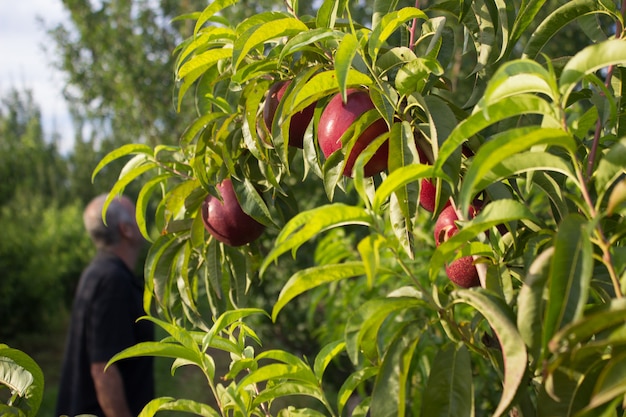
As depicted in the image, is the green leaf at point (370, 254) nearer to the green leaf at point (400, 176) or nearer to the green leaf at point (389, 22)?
the green leaf at point (400, 176)

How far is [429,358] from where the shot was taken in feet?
6.23

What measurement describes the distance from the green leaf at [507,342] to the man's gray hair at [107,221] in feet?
8.07

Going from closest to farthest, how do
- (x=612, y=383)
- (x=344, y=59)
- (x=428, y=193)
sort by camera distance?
(x=612, y=383)
(x=344, y=59)
(x=428, y=193)

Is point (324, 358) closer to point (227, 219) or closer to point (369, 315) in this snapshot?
point (369, 315)

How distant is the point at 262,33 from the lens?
2.72 feet

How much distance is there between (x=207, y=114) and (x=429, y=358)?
3.74ft

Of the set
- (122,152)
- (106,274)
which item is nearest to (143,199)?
(122,152)

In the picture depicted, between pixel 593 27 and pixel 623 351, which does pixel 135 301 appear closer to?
pixel 593 27

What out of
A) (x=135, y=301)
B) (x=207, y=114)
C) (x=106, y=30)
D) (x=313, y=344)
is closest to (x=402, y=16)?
(x=207, y=114)

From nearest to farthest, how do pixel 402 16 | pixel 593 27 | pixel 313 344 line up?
pixel 402 16, pixel 593 27, pixel 313 344

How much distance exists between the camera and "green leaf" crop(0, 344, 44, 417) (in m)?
0.81

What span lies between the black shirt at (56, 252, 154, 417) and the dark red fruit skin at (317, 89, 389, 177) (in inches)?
73.3

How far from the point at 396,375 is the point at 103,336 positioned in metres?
2.11

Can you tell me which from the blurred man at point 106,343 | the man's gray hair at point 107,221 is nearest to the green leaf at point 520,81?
the blurred man at point 106,343
